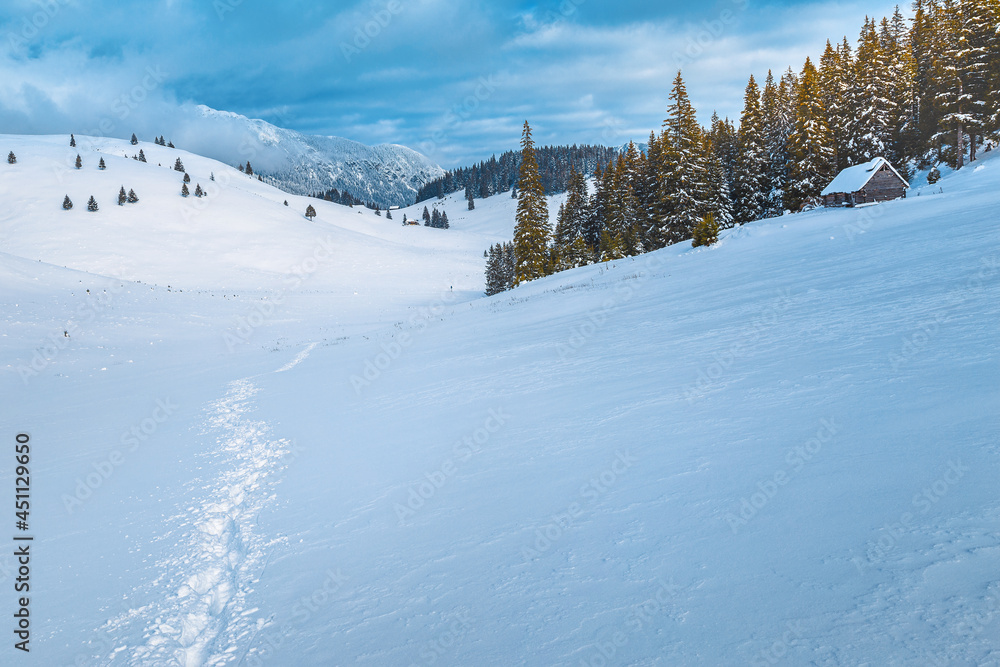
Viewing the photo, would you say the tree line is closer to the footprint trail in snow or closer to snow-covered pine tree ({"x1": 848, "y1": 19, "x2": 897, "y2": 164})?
snow-covered pine tree ({"x1": 848, "y1": 19, "x2": 897, "y2": 164})

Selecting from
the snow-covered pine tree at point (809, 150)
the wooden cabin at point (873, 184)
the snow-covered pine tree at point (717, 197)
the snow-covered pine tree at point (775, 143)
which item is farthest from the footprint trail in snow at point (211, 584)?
the snow-covered pine tree at point (775, 143)

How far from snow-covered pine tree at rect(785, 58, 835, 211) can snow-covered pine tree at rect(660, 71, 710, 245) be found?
9.10 m

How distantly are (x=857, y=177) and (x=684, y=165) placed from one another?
487 inches

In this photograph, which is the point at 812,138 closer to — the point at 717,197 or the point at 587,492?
the point at 717,197

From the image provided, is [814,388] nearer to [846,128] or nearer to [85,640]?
[85,640]

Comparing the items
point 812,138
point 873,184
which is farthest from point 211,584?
point 812,138

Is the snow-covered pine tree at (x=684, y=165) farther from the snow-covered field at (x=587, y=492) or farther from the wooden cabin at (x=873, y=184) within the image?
the snow-covered field at (x=587, y=492)

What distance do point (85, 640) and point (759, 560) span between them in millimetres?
5691

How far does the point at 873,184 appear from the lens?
35.1 meters

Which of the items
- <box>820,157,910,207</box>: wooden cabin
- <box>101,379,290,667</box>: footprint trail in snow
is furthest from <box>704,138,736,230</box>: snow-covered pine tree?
<box>101,379,290,667</box>: footprint trail in snow

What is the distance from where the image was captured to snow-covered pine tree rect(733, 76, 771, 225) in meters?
46.5

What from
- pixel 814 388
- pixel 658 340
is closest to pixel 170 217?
pixel 658 340

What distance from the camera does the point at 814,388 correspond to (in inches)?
227

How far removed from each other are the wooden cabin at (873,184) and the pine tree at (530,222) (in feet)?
75.7
